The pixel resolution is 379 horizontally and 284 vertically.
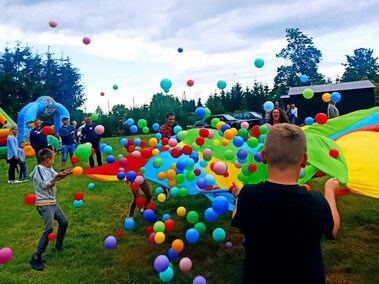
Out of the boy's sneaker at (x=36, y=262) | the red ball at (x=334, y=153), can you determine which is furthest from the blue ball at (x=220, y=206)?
the boy's sneaker at (x=36, y=262)

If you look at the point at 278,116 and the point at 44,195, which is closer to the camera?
the point at 44,195

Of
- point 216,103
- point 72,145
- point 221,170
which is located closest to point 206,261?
point 221,170

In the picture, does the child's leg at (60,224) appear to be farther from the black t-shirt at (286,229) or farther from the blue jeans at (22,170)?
the blue jeans at (22,170)

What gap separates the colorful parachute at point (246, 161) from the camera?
3087 mm

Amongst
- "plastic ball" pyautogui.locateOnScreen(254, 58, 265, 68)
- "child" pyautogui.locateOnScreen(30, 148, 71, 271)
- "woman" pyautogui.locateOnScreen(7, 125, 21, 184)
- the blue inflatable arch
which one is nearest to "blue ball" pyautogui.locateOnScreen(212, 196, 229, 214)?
"plastic ball" pyautogui.locateOnScreen(254, 58, 265, 68)

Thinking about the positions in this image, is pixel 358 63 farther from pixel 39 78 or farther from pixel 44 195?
pixel 44 195

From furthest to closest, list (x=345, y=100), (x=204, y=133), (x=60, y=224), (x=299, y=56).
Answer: (x=299, y=56)
(x=345, y=100)
(x=60, y=224)
(x=204, y=133)

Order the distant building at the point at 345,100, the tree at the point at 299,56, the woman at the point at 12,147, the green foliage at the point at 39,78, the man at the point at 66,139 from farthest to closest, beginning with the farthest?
the tree at the point at 299,56 → the green foliage at the point at 39,78 → the distant building at the point at 345,100 → the man at the point at 66,139 → the woman at the point at 12,147

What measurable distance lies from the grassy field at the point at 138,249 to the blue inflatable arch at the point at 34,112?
9153 millimetres

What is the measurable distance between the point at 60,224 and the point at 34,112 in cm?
1224

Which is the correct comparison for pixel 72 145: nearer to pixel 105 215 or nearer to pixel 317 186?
pixel 105 215

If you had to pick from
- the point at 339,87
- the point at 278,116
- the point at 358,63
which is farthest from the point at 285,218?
the point at 358,63

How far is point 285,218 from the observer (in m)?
1.71

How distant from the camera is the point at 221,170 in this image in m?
3.43
